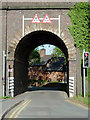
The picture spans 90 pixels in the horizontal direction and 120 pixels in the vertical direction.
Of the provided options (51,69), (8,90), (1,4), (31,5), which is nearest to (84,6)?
(31,5)

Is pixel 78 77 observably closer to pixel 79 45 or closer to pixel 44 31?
pixel 79 45

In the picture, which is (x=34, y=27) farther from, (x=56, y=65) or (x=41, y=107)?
(x=56, y=65)

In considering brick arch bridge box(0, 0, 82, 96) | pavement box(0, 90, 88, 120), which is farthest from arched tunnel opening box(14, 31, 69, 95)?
pavement box(0, 90, 88, 120)

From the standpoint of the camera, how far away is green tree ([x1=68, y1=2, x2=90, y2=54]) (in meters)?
20.4

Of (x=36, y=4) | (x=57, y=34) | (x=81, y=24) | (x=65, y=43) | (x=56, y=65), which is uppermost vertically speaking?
(x=36, y=4)

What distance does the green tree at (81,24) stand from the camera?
803 inches

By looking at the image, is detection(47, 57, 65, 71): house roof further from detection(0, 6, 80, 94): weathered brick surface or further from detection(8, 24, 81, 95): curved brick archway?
detection(0, 6, 80, 94): weathered brick surface

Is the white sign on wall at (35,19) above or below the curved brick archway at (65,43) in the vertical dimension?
above

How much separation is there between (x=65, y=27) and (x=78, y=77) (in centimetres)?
498

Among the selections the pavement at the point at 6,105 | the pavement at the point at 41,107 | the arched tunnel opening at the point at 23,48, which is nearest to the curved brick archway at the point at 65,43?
the arched tunnel opening at the point at 23,48

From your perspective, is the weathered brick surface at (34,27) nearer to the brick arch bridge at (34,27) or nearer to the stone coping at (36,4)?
the brick arch bridge at (34,27)

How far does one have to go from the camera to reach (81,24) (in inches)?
807

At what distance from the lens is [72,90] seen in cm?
2070

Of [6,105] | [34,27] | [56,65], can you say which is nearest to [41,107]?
[6,105]
